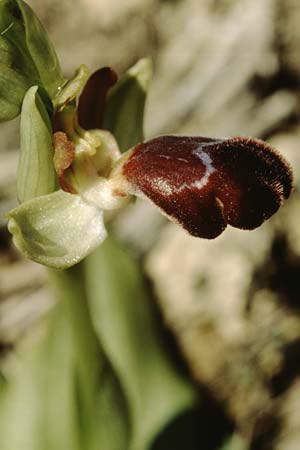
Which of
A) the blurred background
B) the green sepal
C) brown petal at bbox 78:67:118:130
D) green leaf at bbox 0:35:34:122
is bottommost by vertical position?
the blurred background

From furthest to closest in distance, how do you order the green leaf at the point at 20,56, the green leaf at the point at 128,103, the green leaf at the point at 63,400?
the green leaf at the point at 63,400 → the green leaf at the point at 128,103 → the green leaf at the point at 20,56

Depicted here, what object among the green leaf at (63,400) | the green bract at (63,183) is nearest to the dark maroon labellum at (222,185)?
the green bract at (63,183)

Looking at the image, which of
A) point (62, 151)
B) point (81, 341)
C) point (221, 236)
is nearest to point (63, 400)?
point (81, 341)

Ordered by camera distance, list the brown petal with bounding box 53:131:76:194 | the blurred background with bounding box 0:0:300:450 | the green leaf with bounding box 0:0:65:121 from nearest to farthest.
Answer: the green leaf with bounding box 0:0:65:121
the brown petal with bounding box 53:131:76:194
the blurred background with bounding box 0:0:300:450

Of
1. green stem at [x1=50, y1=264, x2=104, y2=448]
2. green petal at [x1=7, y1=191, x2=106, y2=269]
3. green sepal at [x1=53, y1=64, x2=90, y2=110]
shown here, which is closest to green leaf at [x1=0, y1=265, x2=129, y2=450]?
green stem at [x1=50, y1=264, x2=104, y2=448]

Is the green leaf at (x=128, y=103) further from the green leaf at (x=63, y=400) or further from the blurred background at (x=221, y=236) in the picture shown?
the blurred background at (x=221, y=236)

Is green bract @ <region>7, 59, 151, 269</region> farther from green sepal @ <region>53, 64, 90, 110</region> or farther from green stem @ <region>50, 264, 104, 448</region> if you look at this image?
green stem @ <region>50, 264, 104, 448</region>

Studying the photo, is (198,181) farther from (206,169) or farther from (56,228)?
(56,228)
